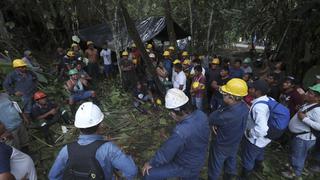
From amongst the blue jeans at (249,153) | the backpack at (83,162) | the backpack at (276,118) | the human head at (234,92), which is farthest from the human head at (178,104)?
the blue jeans at (249,153)

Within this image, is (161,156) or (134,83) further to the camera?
(134,83)

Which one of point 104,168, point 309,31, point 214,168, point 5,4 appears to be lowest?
point 214,168

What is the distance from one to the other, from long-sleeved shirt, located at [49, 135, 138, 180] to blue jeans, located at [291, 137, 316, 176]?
10.2ft

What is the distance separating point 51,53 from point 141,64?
241 inches

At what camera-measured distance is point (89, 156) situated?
2.52m

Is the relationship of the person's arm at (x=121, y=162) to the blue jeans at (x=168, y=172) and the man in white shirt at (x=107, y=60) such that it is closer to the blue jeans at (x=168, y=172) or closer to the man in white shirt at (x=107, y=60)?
the blue jeans at (x=168, y=172)

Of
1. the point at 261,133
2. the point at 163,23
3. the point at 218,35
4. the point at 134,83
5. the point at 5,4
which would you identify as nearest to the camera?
the point at 261,133

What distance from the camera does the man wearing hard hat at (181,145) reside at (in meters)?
3.20

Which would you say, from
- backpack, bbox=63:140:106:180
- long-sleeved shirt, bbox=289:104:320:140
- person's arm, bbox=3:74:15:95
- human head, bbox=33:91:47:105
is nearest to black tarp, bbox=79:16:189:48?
person's arm, bbox=3:74:15:95

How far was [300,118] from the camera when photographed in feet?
14.6

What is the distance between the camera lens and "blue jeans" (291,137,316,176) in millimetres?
4518

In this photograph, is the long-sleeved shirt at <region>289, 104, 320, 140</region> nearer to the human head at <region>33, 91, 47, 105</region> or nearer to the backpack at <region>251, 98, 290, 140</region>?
the backpack at <region>251, 98, 290, 140</region>

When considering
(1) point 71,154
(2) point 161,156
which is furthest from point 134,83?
(1) point 71,154

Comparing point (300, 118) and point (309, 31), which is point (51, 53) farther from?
point (300, 118)
